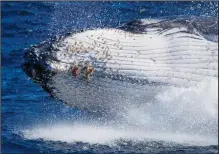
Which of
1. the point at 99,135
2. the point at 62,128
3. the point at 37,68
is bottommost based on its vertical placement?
the point at 99,135

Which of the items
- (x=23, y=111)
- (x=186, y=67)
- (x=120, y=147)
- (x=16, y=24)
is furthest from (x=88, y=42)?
(x=16, y=24)

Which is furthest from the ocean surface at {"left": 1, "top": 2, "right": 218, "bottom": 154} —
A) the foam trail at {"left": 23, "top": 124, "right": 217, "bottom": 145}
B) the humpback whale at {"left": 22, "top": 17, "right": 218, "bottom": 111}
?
the humpback whale at {"left": 22, "top": 17, "right": 218, "bottom": 111}

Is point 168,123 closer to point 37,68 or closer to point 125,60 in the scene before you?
point 125,60

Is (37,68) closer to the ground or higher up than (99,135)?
higher up

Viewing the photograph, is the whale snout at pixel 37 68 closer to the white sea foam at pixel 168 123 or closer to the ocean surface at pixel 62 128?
the ocean surface at pixel 62 128

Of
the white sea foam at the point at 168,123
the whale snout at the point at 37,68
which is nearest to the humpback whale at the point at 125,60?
the whale snout at the point at 37,68

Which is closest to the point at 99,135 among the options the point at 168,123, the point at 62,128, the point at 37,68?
the point at 62,128

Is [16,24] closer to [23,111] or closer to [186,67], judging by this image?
[23,111]

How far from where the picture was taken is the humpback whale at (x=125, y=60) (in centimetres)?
909

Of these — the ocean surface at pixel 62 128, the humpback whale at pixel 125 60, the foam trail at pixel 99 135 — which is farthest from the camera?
the foam trail at pixel 99 135

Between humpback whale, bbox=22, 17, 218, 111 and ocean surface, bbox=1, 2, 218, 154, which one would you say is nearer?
humpback whale, bbox=22, 17, 218, 111

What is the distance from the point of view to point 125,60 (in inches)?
357

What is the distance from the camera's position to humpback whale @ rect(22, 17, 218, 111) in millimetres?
9094

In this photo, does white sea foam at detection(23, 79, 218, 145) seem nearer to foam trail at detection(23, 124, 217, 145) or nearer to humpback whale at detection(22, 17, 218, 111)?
foam trail at detection(23, 124, 217, 145)
